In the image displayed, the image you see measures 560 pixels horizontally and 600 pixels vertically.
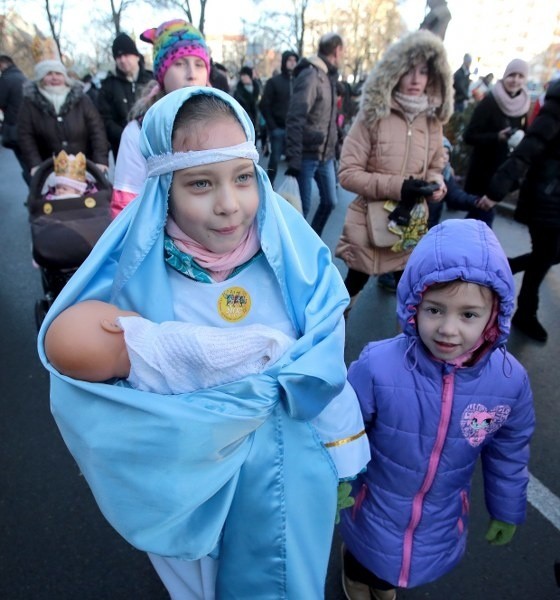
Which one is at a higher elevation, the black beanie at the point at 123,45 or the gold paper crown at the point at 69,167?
the black beanie at the point at 123,45

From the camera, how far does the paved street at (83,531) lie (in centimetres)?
190

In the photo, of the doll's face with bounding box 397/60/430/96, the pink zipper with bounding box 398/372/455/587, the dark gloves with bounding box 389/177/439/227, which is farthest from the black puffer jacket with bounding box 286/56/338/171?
the pink zipper with bounding box 398/372/455/587

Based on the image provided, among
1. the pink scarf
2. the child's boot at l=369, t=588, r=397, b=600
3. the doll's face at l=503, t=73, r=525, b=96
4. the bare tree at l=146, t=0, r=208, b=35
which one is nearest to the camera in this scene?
the pink scarf

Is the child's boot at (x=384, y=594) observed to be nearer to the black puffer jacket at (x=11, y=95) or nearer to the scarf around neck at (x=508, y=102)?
the scarf around neck at (x=508, y=102)

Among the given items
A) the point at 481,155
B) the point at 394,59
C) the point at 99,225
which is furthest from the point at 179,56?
the point at 481,155

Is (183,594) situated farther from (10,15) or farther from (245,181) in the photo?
(10,15)

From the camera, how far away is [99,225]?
9.17 ft

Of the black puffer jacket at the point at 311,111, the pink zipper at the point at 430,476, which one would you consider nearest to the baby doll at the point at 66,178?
the black puffer jacket at the point at 311,111

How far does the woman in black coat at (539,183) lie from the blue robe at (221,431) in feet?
8.53

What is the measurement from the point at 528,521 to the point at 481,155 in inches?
158

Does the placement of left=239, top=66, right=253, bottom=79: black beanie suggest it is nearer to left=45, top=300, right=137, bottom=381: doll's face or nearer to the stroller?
the stroller

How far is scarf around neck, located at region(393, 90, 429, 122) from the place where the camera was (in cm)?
283

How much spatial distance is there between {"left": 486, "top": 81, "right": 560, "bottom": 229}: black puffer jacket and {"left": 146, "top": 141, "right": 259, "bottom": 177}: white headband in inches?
110

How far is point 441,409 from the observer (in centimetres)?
143
